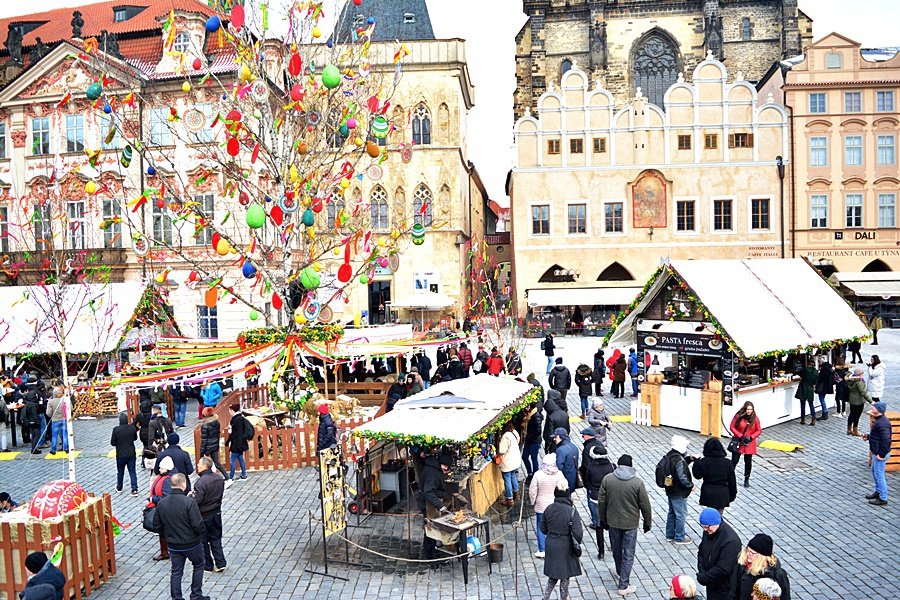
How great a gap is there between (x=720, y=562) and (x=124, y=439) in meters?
9.68

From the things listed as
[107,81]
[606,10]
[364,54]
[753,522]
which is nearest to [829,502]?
[753,522]

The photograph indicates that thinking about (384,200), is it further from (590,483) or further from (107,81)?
(590,483)

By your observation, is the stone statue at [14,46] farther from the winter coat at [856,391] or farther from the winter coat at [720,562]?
the winter coat at [720,562]

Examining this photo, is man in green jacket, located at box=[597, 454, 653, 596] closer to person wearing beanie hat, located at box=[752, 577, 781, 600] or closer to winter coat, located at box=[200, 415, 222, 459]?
person wearing beanie hat, located at box=[752, 577, 781, 600]

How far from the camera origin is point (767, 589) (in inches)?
230

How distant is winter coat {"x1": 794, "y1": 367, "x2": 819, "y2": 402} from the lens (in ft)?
56.4

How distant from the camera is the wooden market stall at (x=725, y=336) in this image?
1647 centimetres

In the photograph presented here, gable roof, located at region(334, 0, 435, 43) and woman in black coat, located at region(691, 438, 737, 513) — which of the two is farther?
gable roof, located at region(334, 0, 435, 43)

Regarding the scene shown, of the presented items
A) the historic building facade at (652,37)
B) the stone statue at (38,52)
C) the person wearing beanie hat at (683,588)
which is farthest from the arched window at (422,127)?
the person wearing beanie hat at (683,588)

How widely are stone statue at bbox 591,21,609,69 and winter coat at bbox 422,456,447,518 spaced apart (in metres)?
47.7

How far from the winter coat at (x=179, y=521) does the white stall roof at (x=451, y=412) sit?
7.90 ft

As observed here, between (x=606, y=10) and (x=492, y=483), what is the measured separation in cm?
4839

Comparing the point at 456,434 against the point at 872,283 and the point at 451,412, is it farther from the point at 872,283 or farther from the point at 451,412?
the point at 872,283

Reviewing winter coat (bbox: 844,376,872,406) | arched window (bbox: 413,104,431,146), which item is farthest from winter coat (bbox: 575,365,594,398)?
arched window (bbox: 413,104,431,146)
